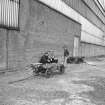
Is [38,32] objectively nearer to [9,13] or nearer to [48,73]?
[9,13]

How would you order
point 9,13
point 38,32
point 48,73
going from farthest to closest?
point 38,32 < point 48,73 < point 9,13

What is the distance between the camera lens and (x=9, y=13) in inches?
429

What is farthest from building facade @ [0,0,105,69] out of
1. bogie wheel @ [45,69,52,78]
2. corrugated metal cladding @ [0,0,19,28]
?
bogie wheel @ [45,69,52,78]

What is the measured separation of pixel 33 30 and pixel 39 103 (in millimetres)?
8675

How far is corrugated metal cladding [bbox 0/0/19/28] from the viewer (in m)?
10.4

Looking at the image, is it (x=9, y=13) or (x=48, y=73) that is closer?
(x=9, y=13)

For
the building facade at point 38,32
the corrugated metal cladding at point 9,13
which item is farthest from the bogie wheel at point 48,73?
the corrugated metal cladding at point 9,13

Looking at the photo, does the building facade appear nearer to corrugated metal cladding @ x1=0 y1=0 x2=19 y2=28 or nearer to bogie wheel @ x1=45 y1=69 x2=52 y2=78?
corrugated metal cladding @ x1=0 y1=0 x2=19 y2=28

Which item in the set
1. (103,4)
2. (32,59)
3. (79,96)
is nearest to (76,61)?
(32,59)

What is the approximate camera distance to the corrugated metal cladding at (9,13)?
10.4m

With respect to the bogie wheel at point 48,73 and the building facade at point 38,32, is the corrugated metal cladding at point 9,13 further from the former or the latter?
the bogie wheel at point 48,73

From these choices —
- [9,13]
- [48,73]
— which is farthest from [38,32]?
[48,73]

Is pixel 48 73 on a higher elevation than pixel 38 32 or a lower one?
lower

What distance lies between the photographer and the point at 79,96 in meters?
7.04
